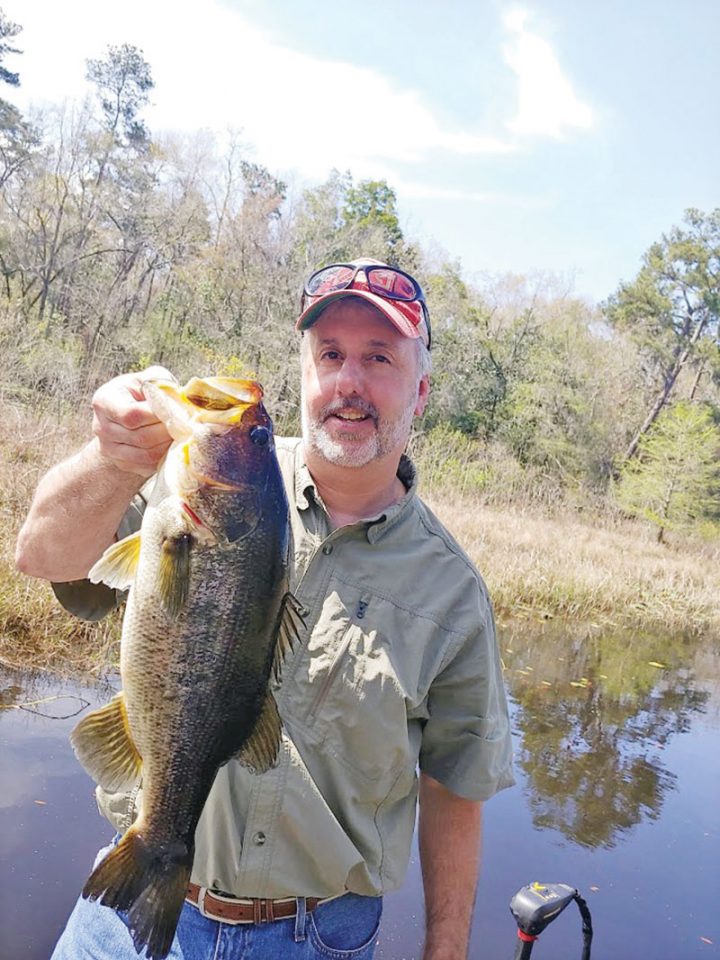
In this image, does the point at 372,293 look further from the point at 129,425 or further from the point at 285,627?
the point at 285,627

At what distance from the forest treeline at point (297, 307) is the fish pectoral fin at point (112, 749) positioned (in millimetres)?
19863

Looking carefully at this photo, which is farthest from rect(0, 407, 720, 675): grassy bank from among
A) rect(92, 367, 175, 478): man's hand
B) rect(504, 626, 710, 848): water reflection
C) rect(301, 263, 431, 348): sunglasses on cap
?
rect(92, 367, 175, 478): man's hand

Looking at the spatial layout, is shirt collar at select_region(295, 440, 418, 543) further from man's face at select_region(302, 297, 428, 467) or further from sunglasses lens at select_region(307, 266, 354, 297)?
sunglasses lens at select_region(307, 266, 354, 297)

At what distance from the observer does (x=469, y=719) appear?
8.31ft

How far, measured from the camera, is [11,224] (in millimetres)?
27734

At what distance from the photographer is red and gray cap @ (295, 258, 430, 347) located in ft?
8.74

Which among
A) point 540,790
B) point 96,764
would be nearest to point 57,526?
point 96,764

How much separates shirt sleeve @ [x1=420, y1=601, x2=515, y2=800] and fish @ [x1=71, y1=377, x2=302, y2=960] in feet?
2.55

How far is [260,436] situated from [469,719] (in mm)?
1205

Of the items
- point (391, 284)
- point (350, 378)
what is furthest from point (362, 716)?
point (391, 284)

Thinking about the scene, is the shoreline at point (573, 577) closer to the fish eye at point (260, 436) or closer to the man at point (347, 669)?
the man at point (347, 669)

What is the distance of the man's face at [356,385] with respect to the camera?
2.56 metres

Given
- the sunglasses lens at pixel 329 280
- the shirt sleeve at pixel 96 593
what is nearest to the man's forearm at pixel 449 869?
the shirt sleeve at pixel 96 593

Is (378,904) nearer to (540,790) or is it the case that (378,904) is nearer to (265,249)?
(540,790)
